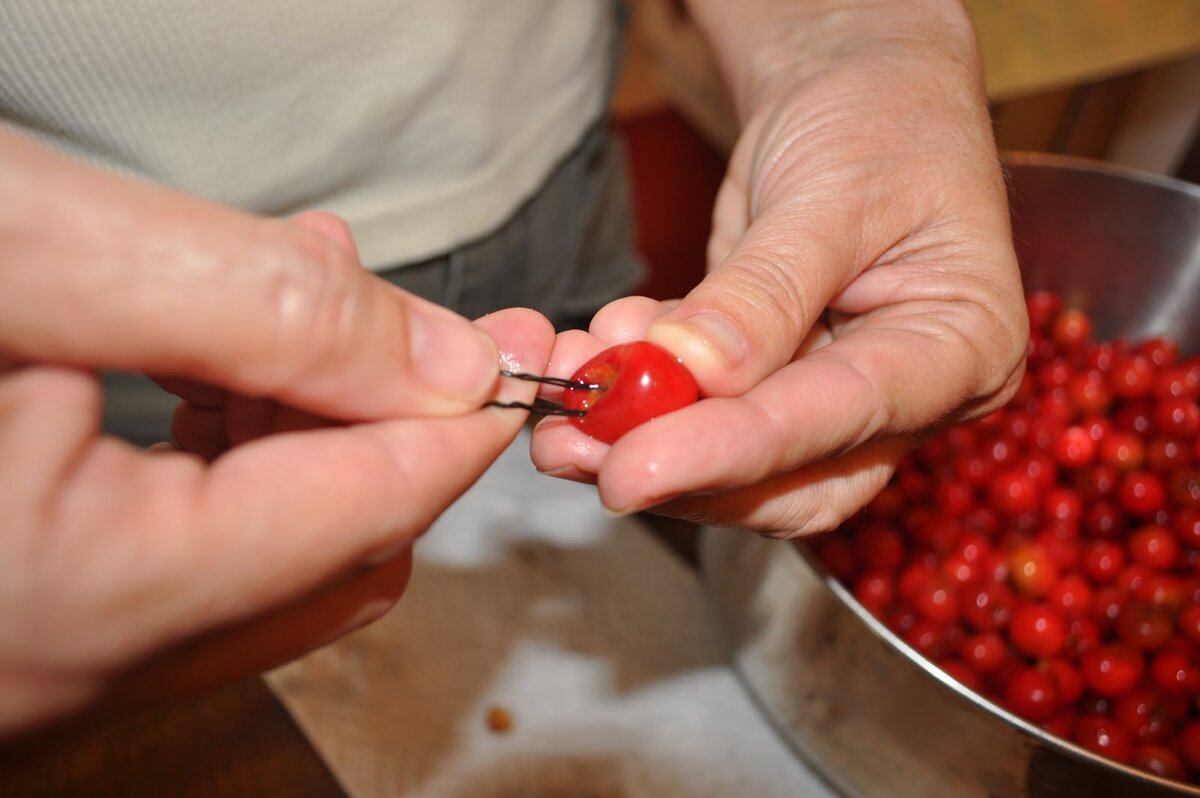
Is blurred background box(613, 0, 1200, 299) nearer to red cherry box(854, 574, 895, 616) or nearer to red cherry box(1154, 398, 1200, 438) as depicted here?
red cherry box(1154, 398, 1200, 438)

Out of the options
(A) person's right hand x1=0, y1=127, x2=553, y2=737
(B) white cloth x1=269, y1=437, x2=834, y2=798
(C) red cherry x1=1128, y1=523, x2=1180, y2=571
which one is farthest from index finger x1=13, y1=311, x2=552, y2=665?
(C) red cherry x1=1128, y1=523, x2=1180, y2=571

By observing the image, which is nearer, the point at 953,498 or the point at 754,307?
the point at 754,307

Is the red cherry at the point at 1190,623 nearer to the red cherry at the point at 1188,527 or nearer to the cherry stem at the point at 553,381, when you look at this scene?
the red cherry at the point at 1188,527

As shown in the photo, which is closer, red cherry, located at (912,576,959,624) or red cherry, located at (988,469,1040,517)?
Result: red cherry, located at (912,576,959,624)

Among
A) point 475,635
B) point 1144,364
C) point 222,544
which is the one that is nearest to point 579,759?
point 475,635

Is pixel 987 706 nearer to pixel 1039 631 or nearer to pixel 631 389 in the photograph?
pixel 1039 631

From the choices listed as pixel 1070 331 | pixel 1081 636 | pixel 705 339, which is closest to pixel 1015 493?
pixel 1081 636

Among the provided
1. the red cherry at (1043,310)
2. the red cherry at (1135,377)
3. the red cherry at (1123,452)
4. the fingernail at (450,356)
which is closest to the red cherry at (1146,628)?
the red cherry at (1123,452)
